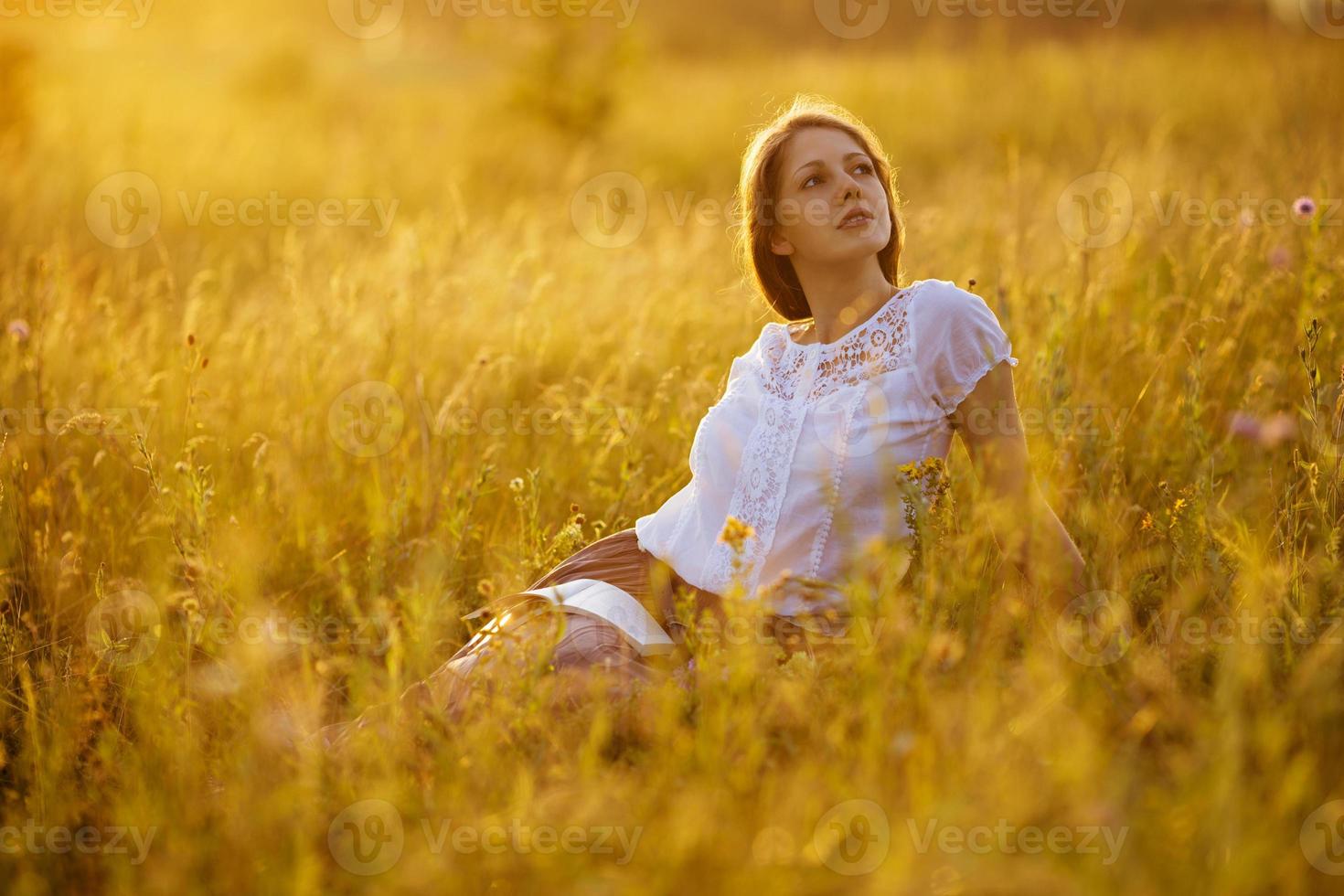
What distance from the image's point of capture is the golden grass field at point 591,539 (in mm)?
1318

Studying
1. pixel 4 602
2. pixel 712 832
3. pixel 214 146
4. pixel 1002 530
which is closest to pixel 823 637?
pixel 1002 530

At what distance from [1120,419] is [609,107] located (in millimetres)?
9372

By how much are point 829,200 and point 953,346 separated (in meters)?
0.52

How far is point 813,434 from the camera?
224cm

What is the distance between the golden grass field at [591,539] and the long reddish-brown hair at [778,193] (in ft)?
1.69

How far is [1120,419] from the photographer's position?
266 cm

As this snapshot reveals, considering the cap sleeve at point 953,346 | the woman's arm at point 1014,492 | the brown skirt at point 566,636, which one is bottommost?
the brown skirt at point 566,636

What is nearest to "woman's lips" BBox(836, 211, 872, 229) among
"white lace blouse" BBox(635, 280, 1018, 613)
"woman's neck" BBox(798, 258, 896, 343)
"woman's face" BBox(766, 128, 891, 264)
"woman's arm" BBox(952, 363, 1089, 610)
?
"woman's face" BBox(766, 128, 891, 264)

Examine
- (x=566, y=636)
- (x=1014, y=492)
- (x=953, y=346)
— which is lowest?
(x=566, y=636)

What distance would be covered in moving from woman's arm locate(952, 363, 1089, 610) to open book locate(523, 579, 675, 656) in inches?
30.6

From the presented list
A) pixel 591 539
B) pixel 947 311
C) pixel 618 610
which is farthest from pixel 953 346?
pixel 591 539

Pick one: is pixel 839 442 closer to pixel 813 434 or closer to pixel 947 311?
pixel 813 434

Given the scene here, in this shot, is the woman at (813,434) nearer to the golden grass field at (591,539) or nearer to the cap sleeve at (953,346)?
the cap sleeve at (953,346)

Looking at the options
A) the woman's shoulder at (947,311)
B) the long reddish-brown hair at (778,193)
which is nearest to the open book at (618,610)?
the woman's shoulder at (947,311)
